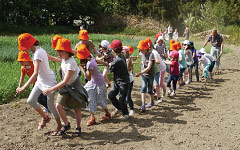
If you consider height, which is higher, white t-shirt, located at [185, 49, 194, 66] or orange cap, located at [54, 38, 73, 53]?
orange cap, located at [54, 38, 73, 53]

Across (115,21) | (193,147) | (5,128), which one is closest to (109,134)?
(193,147)

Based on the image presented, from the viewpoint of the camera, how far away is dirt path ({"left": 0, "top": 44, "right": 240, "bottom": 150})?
439 centimetres

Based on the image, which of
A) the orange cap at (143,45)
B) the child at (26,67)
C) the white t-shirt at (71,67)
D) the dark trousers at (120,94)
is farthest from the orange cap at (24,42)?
the orange cap at (143,45)

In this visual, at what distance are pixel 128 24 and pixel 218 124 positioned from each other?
31474 mm

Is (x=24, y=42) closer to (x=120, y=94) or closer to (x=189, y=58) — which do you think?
(x=120, y=94)

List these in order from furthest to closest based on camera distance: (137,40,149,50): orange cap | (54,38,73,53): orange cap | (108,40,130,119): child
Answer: (137,40,149,50): orange cap
(108,40,130,119): child
(54,38,73,53): orange cap

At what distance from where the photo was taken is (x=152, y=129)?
5027 mm

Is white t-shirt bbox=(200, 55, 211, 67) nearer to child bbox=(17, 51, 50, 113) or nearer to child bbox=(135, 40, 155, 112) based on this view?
child bbox=(135, 40, 155, 112)

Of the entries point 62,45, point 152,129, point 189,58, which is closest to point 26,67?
point 62,45

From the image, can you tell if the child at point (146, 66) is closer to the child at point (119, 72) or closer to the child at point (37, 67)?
the child at point (119, 72)

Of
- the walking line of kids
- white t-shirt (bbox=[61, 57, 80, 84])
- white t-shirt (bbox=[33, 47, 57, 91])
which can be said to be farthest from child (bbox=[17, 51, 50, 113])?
white t-shirt (bbox=[61, 57, 80, 84])

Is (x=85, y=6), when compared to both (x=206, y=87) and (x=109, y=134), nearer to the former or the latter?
(x=206, y=87)

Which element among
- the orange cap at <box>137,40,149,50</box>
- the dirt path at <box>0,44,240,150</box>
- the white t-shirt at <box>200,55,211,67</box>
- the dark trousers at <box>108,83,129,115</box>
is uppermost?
the orange cap at <box>137,40,149,50</box>

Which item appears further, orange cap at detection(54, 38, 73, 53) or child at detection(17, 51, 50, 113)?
child at detection(17, 51, 50, 113)
